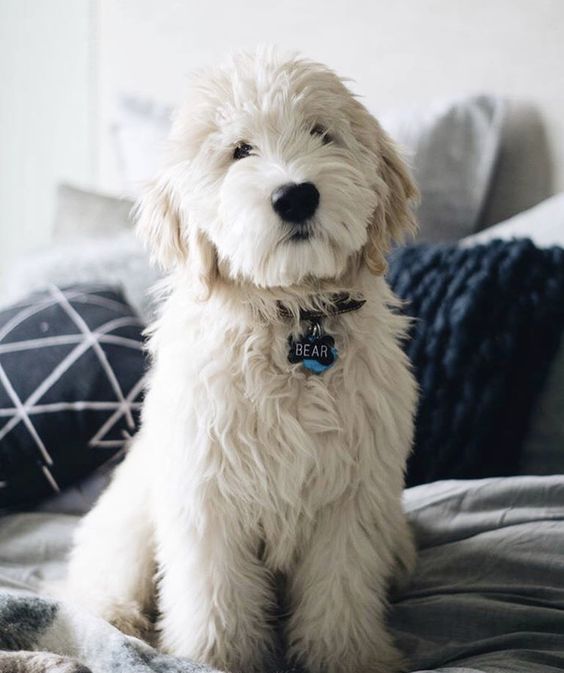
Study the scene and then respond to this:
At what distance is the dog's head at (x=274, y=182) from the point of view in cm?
111

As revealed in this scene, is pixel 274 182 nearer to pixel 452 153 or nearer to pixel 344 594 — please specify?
pixel 344 594

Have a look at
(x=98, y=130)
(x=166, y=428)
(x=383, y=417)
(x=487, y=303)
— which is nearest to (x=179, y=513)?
(x=166, y=428)

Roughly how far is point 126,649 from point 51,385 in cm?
74

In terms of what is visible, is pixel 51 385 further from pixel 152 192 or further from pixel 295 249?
pixel 295 249

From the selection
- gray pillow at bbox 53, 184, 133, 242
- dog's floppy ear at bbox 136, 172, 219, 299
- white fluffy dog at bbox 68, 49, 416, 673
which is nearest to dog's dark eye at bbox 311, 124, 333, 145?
white fluffy dog at bbox 68, 49, 416, 673

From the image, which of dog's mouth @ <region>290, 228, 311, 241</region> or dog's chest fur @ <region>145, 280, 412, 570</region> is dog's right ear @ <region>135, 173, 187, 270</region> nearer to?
dog's chest fur @ <region>145, 280, 412, 570</region>

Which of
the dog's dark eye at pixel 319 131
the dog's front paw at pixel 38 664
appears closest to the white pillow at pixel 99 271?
the dog's dark eye at pixel 319 131

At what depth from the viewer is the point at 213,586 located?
1292 millimetres

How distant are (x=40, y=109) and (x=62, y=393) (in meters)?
2.06

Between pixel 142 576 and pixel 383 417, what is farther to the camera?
pixel 142 576

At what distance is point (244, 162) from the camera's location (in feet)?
3.77

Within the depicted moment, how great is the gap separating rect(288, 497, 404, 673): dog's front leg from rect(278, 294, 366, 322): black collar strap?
0.31 m

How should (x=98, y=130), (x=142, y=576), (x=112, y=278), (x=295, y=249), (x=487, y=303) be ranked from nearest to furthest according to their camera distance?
(x=295, y=249)
(x=142, y=576)
(x=487, y=303)
(x=112, y=278)
(x=98, y=130)

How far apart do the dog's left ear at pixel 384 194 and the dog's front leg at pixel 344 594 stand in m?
0.41
